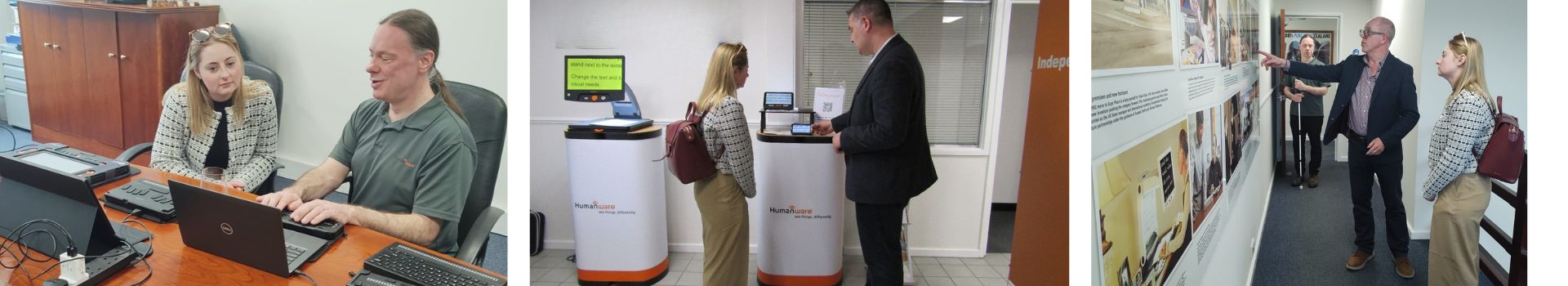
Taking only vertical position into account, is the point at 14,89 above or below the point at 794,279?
above

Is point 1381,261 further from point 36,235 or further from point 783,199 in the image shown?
point 36,235

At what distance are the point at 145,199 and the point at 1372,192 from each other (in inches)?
105

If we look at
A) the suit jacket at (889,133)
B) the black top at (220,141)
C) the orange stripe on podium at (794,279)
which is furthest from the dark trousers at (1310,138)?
the black top at (220,141)

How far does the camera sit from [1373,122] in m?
1.14

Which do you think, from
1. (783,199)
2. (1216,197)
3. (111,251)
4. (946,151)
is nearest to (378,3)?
(111,251)

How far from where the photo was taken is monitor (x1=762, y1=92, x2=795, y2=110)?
2.86 m

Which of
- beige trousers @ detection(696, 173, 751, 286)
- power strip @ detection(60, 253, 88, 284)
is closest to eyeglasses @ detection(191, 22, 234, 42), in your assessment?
power strip @ detection(60, 253, 88, 284)

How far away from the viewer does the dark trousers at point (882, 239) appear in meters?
2.56

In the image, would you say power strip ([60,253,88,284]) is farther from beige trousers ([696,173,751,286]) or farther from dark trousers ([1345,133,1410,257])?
dark trousers ([1345,133,1410,257])

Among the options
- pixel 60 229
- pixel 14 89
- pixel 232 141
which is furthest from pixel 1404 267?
pixel 14 89

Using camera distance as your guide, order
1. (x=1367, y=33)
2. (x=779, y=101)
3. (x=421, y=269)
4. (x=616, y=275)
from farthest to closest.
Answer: (x=616, y=275) < (x=779, y=101) < (x=421, y=269) < (x=1367, y=33)

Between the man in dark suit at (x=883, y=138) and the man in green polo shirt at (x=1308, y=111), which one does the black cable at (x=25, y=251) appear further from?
the man in green polo shirt at (x=1308, y=111)

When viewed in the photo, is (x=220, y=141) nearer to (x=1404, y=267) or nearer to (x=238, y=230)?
(x=238, y=230)

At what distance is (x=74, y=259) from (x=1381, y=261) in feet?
8.00
